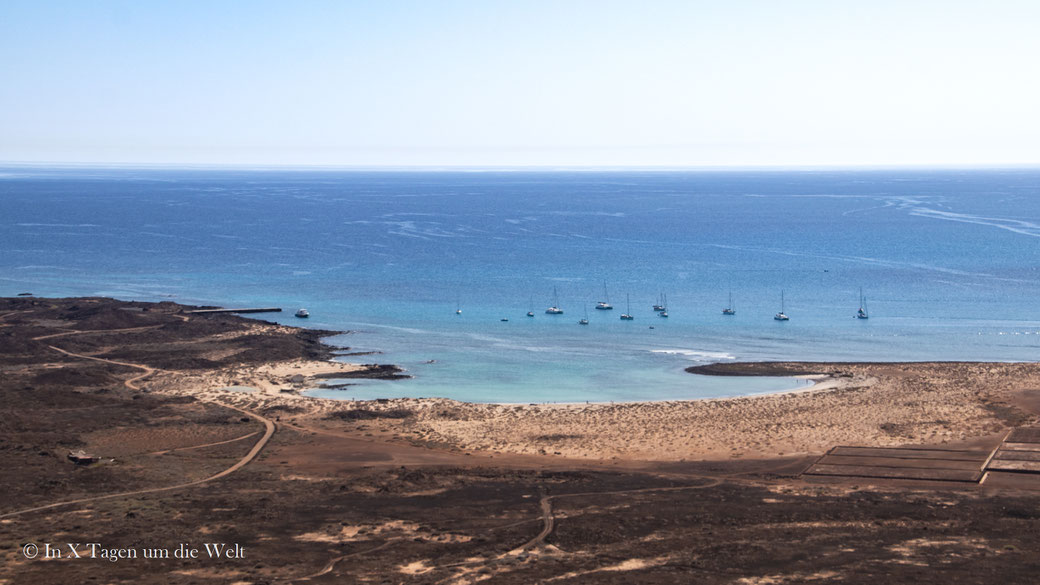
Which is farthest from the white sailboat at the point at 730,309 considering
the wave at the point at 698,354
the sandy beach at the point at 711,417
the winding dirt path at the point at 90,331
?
the winding dirt path at the point at 90,331

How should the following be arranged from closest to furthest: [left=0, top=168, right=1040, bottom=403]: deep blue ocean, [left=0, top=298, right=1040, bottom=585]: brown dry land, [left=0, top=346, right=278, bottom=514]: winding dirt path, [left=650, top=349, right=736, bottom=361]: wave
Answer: [left=0, top=298, right=1040, bottom=585]: brown dry land < [left=0, top=346, right=278, bottom=514]: winding dirt path < [left=0, top=168, right=1040, bottom=403]: deep blue ocean < [left=650, top=349, right=736, bottom=361]: wave

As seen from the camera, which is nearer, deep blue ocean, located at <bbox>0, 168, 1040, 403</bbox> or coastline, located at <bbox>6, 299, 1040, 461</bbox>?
coastline, located at <bbox>6, 299, 1040, 461</bbox>

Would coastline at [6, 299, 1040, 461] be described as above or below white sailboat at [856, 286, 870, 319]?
below

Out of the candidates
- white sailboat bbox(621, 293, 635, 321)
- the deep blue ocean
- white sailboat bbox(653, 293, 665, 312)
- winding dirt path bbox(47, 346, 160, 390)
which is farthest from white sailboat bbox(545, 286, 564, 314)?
winding dirt path bbox(47, 346, 160, 390)

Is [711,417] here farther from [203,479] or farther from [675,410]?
[203,479]

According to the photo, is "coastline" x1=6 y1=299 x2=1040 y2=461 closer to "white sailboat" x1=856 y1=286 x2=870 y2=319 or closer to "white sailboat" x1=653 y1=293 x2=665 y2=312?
"white sailboat" x1=856 y1=286 x2=870 y2=319

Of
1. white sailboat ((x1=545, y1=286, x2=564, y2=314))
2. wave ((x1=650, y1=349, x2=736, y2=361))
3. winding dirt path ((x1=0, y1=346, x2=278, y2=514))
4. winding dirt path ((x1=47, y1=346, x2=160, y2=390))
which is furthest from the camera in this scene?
white sailboat ((x1=545, y1=286, x2=564, y2=314))

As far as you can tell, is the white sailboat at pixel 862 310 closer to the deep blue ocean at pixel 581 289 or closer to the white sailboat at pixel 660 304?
the deep blue ocean at pixel 581 289

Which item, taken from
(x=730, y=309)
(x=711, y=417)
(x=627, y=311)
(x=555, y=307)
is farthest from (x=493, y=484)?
(x=730, y=309)

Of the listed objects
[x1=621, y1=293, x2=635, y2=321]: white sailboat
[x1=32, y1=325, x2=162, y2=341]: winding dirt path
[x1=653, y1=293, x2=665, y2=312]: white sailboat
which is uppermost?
[x1=32, y1=325, x2=162, y2=341]: winding dirt path

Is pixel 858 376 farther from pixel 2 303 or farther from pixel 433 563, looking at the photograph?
pixel 2 303
